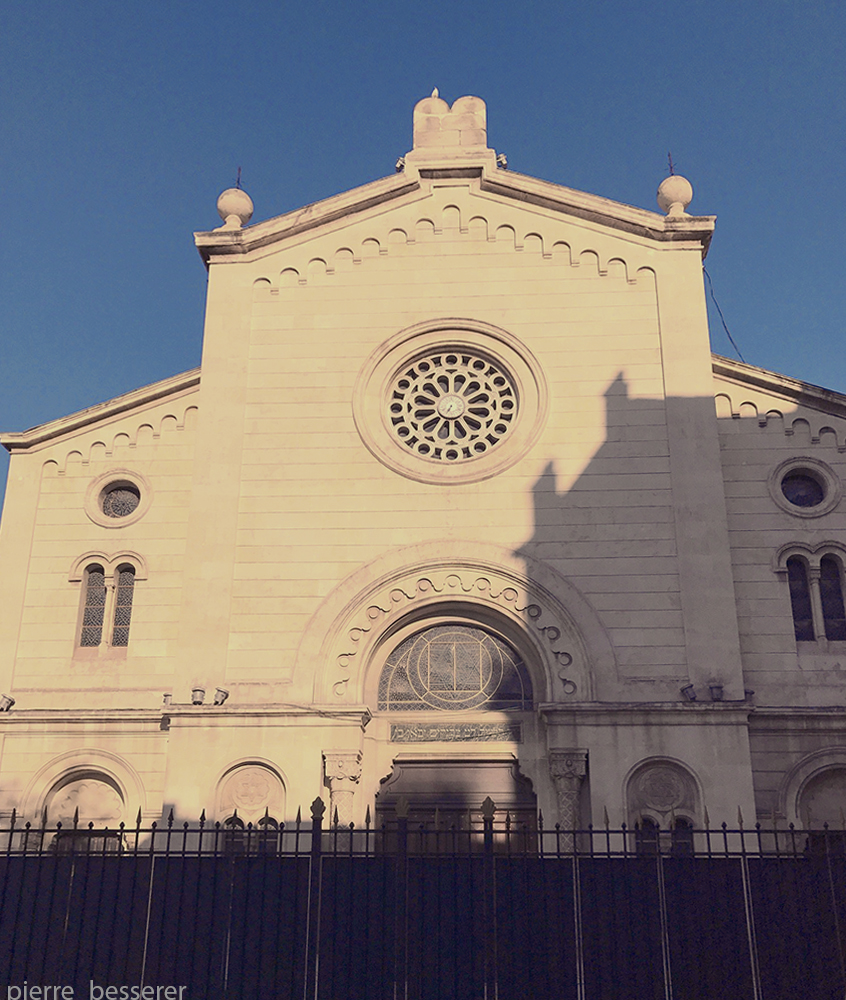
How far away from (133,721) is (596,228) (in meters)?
13.0

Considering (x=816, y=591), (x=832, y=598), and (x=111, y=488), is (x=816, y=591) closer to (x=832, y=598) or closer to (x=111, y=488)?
(x=832, y=598)

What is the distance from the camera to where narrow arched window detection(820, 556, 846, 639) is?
67.5 ft

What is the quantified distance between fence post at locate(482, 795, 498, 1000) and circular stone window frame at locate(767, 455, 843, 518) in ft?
36.1

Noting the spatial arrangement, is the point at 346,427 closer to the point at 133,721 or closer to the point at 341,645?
the point at 341,645

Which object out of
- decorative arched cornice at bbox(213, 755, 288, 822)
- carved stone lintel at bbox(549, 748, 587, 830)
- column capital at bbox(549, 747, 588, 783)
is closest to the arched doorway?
carved stone lintel at bbox(549, 748, 587, 830)

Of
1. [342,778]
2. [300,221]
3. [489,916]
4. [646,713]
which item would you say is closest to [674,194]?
[300,221]

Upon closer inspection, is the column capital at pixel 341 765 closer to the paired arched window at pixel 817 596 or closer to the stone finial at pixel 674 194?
the paired arched window at pixel 817 596

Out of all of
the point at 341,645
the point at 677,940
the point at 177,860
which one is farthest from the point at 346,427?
the point at 677,940

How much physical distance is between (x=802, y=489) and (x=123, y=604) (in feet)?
43.1

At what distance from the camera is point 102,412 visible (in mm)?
22969

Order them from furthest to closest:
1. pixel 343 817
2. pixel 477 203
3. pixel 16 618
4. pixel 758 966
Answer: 1. pixel 477 203
2. pixel 16 618
3. pixel 343 817
4. pixel 758 966

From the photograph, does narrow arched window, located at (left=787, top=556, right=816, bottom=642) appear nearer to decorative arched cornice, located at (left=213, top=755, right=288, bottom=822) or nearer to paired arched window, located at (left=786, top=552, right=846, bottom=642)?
paired arched window, located at (left=786, top=552, right=846, bottom=642)

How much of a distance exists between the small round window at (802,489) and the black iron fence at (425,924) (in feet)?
33.3

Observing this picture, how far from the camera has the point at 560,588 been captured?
20.2 meters
